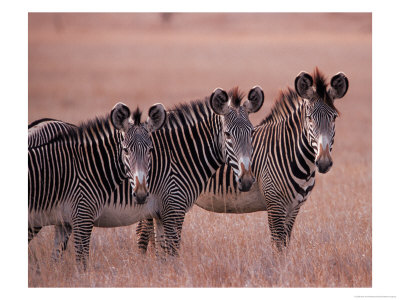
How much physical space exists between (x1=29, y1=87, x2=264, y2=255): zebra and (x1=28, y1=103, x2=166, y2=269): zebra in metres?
0.25

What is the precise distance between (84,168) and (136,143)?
80 centimetres

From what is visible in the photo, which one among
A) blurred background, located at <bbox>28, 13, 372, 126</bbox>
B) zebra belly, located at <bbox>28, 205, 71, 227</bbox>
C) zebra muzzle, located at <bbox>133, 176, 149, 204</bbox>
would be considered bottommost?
zebra belly, located at <bbox>28, 205, 71, 227</bbox>

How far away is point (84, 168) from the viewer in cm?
625

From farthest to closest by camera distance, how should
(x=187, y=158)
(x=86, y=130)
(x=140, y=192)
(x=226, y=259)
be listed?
(x=226, y=259)
(x=187, y=158)
(x=86, y=130)
(x=140, y=192)

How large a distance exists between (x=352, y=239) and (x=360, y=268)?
1086 mm

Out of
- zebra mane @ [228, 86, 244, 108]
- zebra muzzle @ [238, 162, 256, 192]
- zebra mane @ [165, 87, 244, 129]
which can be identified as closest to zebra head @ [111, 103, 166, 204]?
zebra mane @ [165, 87, 244, 129]

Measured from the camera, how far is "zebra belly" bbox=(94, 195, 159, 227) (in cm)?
629

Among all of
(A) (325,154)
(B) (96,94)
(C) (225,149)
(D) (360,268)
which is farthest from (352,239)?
(B) (96,94)

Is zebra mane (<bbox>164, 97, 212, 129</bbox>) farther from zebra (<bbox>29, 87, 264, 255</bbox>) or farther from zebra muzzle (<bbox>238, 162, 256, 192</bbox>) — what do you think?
zebra muzzle (<bbox>238, 162, 256, 192</bbox>)

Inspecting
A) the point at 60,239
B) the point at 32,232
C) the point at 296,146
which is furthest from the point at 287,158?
the point at 32,232

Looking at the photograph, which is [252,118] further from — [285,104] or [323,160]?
[323,160]

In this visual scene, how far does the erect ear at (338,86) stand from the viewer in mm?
6520

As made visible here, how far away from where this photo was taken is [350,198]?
968 centimetres
